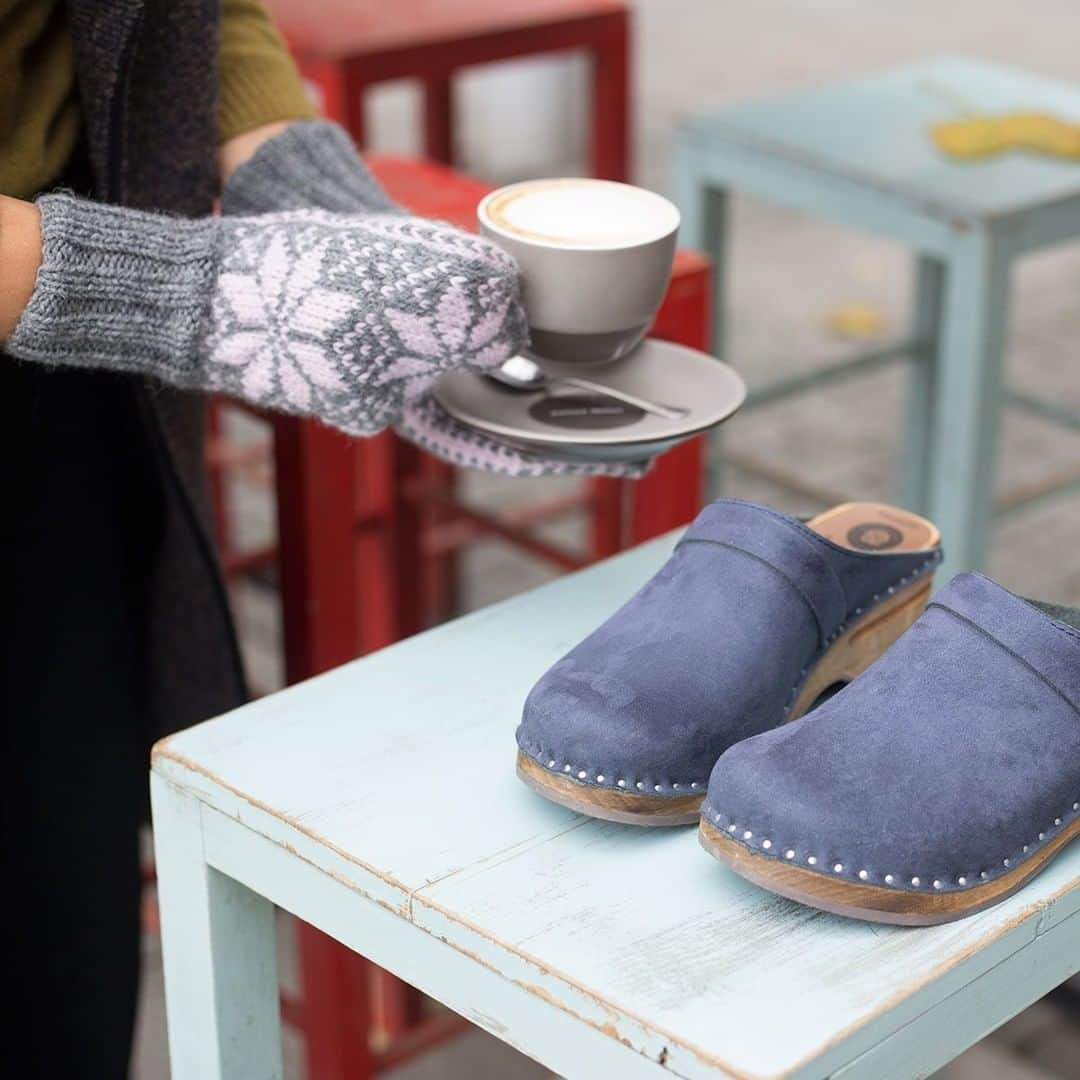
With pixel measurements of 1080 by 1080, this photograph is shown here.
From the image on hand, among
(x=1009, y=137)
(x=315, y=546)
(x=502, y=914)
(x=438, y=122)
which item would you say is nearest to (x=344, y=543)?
(x=315, y=546)

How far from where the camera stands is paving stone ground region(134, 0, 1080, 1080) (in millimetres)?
1606

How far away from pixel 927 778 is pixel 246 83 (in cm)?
58

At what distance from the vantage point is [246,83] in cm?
103

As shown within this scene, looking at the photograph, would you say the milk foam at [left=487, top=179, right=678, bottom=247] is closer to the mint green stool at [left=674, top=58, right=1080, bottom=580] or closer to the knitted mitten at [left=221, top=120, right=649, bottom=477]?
the knitted mitten at [left=221, top=120, right=649, bottom=477]

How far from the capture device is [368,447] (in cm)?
182

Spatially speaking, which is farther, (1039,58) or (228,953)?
(1039,58)

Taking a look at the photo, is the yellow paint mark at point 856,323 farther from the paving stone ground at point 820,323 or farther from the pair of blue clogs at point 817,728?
the pair of blue clogs at point 817,728

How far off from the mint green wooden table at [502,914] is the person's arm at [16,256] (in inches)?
8.0

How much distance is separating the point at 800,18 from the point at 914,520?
14.3ft

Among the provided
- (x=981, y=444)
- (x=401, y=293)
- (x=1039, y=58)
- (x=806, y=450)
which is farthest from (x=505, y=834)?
(x=1039, y=58)

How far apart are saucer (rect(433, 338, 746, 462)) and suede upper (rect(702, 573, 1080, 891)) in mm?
192

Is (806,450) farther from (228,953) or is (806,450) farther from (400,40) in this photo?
(228,953)

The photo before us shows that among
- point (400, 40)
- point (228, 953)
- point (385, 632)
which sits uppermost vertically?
point (400, 40)

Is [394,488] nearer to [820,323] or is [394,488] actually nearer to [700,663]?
[700,663]
